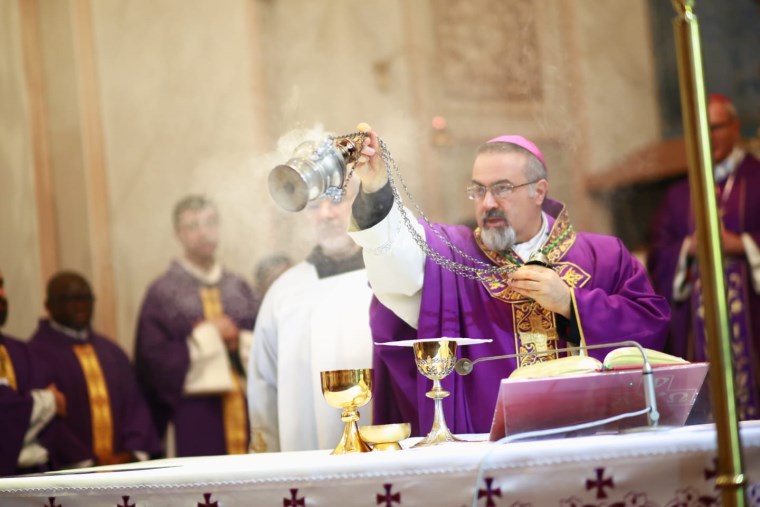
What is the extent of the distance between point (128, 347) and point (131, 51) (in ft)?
7.55

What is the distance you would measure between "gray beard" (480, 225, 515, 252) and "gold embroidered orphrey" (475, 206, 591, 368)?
0.20 ft

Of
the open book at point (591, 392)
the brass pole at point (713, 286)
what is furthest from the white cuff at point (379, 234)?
the brass pole at point (713, 286)

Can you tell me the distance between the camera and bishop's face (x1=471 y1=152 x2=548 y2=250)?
381 cm

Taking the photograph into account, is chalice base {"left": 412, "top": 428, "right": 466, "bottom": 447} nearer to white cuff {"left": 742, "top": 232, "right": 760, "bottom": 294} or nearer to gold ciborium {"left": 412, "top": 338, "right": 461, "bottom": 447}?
gold ciborium {"left": 412, "top": 338, "right": 461, "bottom": 447}

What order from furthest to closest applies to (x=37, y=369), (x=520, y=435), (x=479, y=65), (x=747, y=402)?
(x=479, y=65) < (x=747, y=402) < (x=37, y=369) < (x=520, y=435)

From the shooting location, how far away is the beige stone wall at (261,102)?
7.93 meters

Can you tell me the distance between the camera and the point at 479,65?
866cm

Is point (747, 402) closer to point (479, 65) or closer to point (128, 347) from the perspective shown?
point (479, 65)

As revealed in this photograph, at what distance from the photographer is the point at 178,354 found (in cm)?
688

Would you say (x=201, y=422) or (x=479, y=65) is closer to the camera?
(x=201, y=422)

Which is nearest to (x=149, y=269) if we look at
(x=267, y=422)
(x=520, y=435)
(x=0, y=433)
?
(x=0, y=433)

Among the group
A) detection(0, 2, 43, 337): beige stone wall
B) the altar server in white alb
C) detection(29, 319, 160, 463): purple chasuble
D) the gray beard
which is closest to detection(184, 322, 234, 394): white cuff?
detection(29, 319, 160, 463): purple chasuble

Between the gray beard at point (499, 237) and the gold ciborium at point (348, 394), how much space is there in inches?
41.8

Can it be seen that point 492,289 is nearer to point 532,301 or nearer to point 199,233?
point 532,301
